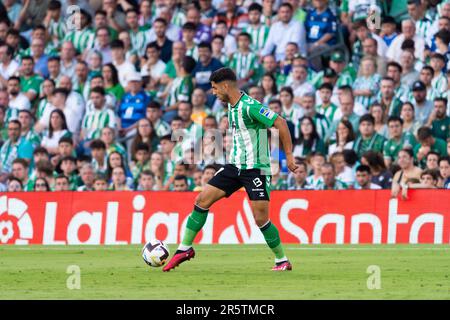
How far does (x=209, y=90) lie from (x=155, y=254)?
386 inches

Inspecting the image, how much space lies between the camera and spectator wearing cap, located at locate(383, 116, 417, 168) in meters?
20.6

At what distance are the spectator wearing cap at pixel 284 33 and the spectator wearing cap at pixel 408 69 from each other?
248cm

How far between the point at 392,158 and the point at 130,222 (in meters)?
4.79

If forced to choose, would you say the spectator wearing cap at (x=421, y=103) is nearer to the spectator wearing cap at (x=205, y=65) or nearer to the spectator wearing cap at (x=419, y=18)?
the spectator wearing cap at (x=419, y=18)

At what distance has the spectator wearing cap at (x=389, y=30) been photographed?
22.5m

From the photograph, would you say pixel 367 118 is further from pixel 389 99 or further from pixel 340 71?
pixel 340 71

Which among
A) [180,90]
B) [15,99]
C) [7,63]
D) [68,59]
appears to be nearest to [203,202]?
[180,90]

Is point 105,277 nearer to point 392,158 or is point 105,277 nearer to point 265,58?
point 392,158

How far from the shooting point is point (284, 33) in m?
23.6

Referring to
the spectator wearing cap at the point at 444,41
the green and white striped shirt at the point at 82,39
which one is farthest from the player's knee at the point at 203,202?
the green and white striped shirt at the point at 82,39

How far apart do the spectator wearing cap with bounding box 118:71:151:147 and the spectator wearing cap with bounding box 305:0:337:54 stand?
141 inches

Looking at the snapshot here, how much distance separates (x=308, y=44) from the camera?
23.5 m
